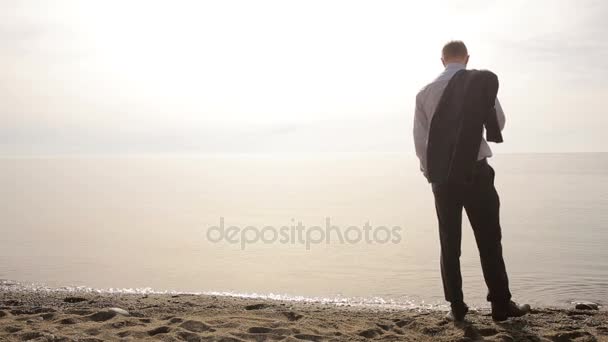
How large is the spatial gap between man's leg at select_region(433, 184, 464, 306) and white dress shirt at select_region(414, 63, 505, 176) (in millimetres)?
278

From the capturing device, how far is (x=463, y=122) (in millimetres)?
4422

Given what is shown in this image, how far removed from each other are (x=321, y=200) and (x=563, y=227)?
11.6 metres

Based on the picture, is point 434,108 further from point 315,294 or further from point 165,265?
point 165,265

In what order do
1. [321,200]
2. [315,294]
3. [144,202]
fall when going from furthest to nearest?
[321,200]
[144,202]
[315,294]

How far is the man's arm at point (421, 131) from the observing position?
183 inches

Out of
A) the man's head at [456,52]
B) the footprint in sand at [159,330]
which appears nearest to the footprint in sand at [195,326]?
the footprint in sand at [159,330]

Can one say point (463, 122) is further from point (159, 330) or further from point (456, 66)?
point (159, 330)

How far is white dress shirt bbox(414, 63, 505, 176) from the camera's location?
4477 mm

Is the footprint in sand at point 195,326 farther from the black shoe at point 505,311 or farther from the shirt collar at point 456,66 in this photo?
the shirt collar at point 456,66

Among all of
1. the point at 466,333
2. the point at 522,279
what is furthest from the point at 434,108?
the point at 522,279

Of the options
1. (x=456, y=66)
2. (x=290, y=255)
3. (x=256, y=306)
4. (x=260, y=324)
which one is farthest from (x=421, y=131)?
(x=290, y=255)

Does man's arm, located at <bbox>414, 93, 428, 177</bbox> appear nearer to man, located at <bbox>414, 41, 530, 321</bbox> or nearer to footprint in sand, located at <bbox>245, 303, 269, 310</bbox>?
man, located at <bbox>414, 41, 530, 321</bbox>

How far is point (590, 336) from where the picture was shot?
13.6 ft

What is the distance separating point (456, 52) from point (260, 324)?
2.87 metres
